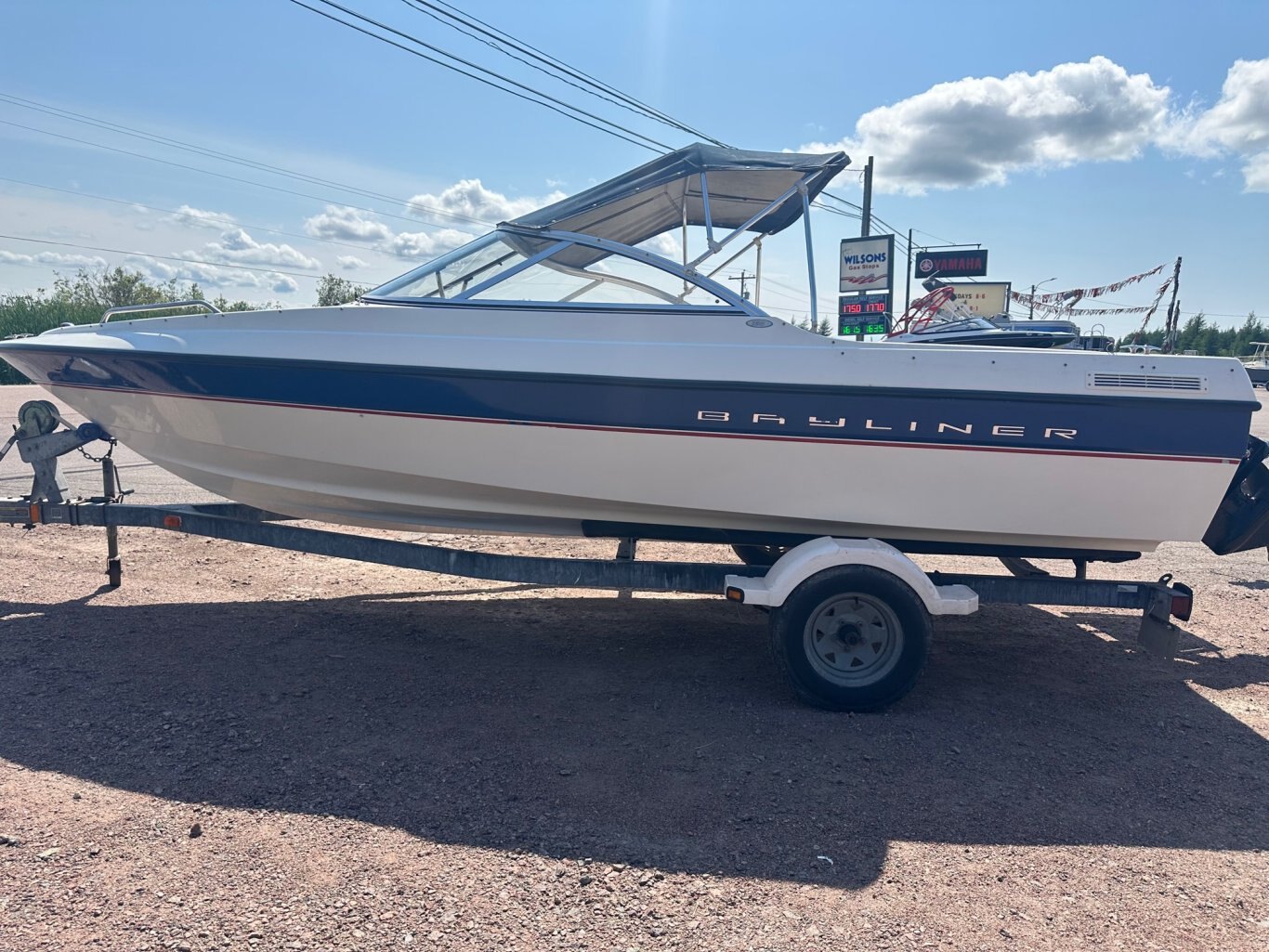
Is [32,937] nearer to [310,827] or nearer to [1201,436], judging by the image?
[310,827]

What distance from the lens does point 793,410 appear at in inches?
129

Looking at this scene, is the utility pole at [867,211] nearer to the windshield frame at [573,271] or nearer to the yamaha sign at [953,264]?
the windshield frame at [573,271]

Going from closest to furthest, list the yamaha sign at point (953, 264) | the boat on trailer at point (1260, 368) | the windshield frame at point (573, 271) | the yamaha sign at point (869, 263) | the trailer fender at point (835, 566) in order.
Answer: the trailer fender at point (835, 566) < the windshield frame at point (573, 271) < the yamaha sign at point (869, 263) < the boat on trailer at point (1260, 368) < the yamaha sign at point (953, 264)

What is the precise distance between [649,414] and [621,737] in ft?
4.27

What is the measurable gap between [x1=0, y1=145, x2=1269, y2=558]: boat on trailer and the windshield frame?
0.01 meters

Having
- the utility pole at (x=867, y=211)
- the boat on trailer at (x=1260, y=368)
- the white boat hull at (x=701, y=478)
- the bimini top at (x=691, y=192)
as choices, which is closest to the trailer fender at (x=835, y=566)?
the white boat hull at (x=701, y=478)

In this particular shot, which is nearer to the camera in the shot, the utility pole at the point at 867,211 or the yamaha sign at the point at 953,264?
the utility pole at the point at 867,211

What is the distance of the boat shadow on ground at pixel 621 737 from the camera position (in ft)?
8.13

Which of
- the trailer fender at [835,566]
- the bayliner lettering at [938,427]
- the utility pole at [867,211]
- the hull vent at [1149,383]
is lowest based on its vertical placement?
the trailer fender at [835,566]

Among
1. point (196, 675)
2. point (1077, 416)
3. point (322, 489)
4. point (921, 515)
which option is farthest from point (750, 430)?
point (196, 675)

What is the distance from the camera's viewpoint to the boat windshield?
3.63 metres

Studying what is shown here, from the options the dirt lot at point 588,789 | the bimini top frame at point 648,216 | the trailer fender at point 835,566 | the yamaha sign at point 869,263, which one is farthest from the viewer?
the yamaha sign at point 869,263

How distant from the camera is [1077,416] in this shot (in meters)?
3.23

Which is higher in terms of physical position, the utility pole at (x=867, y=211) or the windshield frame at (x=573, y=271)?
the utility pole at (x=867, y=211)
